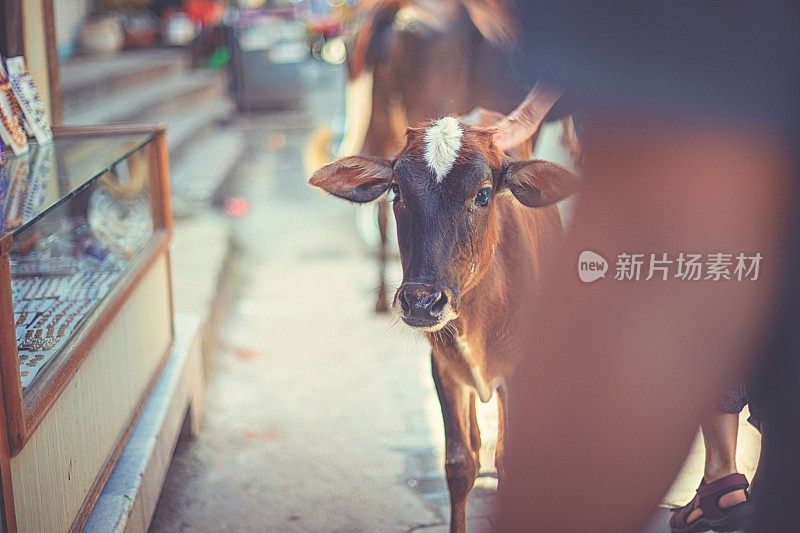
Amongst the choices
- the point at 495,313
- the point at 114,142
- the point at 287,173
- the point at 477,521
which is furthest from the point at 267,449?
the point at 287,173

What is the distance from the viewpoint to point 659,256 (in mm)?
2045

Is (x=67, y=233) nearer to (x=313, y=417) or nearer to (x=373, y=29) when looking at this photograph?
(x=313, y=417)

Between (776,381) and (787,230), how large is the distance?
40cm

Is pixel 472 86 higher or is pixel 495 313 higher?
pixel 472 86

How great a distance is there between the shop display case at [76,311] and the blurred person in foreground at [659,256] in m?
1.19

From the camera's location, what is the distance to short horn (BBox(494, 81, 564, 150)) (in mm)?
2094

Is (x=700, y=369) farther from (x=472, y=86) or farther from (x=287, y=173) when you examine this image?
(x=287, y=173)

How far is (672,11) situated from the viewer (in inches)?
74.5

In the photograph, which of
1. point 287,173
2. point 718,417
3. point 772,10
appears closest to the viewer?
point 772,10

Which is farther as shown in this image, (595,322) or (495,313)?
(495,313)

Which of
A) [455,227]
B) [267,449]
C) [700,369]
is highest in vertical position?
[455,227]

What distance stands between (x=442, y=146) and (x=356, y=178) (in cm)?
28

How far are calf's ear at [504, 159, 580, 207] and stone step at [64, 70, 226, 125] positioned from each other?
513 centimetres

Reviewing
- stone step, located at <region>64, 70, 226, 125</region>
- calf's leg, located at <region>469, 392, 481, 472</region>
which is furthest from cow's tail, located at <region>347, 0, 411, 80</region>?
calf's leg, located at <region>469, 392, 481, 472</region>
